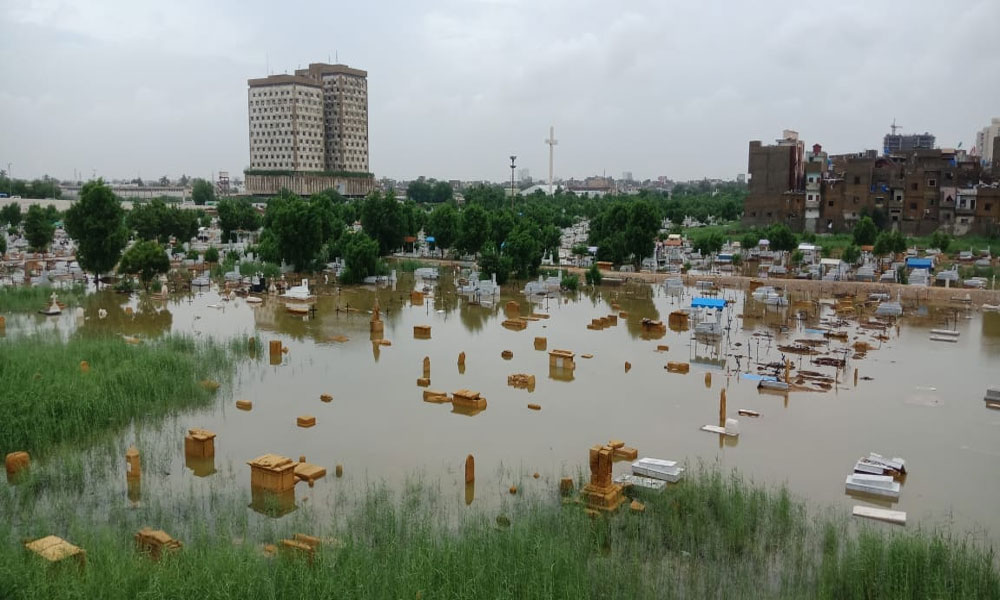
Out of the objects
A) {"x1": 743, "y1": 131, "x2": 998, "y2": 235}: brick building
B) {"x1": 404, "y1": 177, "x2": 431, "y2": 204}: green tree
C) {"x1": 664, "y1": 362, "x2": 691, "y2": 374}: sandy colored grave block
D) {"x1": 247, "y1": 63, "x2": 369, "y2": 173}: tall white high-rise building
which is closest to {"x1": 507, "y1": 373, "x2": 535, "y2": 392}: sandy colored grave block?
{"x1": 664, "y1": 362, "x2": 691, "y2": 374}: sandy colored grave block

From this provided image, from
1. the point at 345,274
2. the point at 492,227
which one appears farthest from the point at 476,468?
the point at 492,227

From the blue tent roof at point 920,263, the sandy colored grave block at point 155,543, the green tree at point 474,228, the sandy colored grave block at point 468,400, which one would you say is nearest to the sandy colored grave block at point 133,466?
the sandy colored grave block at point 155,543

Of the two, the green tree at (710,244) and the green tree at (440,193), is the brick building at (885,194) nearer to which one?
the green tree at (710,244)

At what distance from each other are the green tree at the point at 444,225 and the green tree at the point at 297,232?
29.9 ft

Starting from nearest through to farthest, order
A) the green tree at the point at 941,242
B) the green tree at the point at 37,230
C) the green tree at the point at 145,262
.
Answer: the green tree at the point at 145,262 → the green tree at the point at 37,230 → the green tree at the point at 941,242

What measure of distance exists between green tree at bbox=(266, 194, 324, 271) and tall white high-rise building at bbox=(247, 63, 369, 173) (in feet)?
282

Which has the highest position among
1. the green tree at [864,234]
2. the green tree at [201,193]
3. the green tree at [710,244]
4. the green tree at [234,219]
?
the green tree at [201,193]

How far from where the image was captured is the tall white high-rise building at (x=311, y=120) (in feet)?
386

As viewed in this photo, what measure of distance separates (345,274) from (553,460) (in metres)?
23.1

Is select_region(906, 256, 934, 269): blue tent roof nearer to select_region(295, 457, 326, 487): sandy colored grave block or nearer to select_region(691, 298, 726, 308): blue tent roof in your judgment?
select_region(691, 298, 726, 308): blue tent roof

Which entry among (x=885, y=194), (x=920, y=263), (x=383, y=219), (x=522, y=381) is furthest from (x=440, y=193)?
(x=522, y=381)

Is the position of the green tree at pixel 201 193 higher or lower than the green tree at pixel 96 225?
higher

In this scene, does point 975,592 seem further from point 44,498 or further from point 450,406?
point 44,498

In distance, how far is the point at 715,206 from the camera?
78500 millimetres
